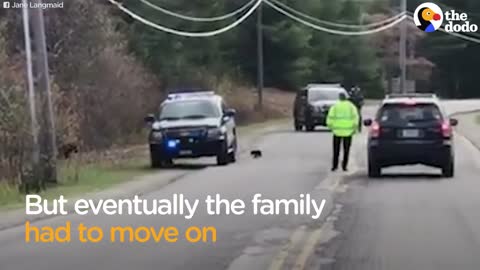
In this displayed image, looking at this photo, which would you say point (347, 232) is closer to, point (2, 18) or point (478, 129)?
point (2, 18)

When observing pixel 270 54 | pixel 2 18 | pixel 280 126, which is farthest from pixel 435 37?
pixel 2 18

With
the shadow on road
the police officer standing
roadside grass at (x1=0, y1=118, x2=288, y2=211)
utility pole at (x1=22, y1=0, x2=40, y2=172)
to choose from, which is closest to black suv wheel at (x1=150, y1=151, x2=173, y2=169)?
roadside grass at (x1=0, y1=118, x2=288, y2=211)

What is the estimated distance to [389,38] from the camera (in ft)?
317

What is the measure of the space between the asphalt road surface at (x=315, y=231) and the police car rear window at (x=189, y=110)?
4.41 m

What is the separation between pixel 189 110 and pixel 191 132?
4.21 ft

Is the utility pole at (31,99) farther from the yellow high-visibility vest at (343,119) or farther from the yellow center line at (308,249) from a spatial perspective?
the yellow center line at (308,249)

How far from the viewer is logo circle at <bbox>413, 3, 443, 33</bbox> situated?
290ft

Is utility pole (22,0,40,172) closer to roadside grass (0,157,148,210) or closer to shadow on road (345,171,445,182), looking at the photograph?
roadside grass (0,157,148,210)

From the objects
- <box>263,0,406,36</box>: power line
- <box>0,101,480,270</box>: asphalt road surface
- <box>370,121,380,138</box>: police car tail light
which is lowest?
<box>0,101,480,270</box>: asphalt road surface

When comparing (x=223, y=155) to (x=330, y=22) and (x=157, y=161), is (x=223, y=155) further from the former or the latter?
(x=330, y=22)

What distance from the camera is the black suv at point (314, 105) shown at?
52125mm

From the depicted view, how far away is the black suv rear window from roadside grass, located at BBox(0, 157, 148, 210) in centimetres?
580

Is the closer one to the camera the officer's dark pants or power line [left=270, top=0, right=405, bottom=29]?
the officer's dark pants

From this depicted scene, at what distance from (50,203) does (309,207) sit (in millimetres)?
4652
